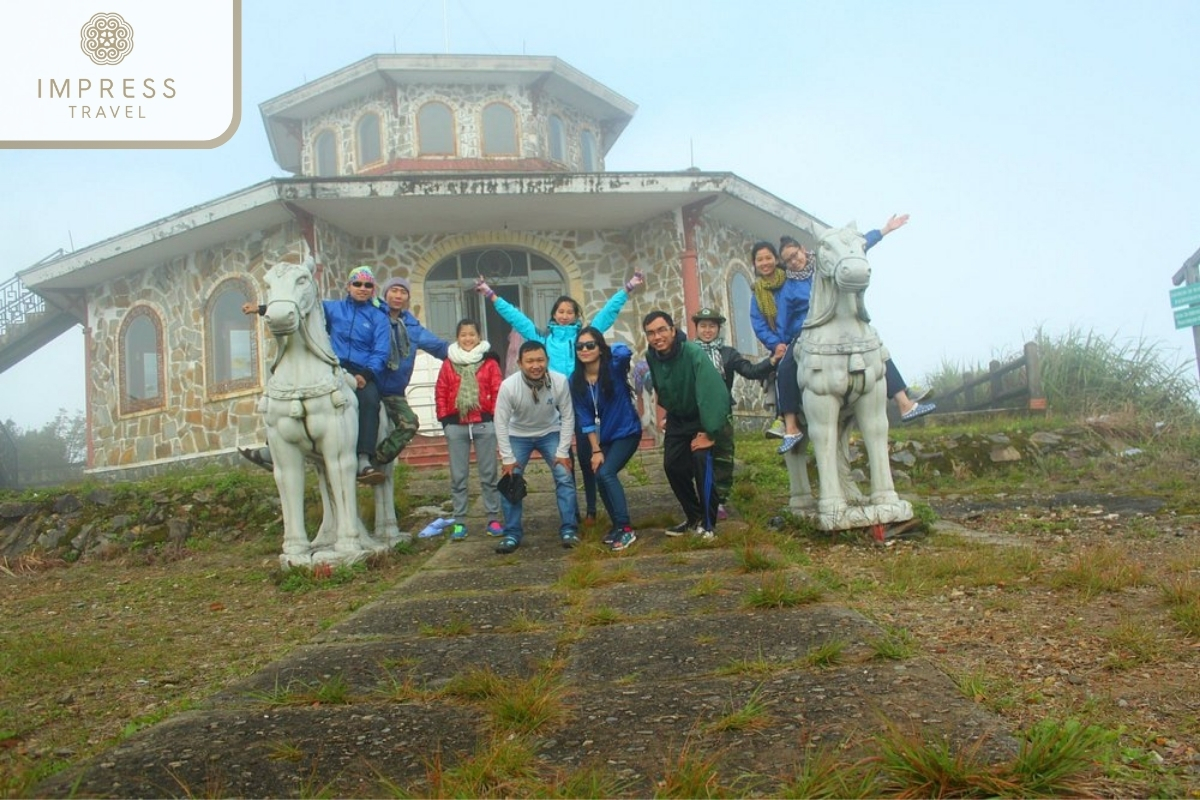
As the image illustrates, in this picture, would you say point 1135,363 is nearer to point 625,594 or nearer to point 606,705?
point 625,594

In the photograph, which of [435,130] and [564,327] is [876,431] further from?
[435,130]

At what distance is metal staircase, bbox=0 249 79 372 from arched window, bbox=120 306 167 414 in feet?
9.45

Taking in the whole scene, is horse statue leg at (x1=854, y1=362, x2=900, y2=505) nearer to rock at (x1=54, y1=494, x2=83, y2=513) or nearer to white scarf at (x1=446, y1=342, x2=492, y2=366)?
white scarf at (x1=446, y1=342, x2=492, y2=366)

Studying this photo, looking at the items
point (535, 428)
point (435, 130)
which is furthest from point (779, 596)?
point (435, 130)

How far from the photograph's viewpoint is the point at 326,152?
16.9 m

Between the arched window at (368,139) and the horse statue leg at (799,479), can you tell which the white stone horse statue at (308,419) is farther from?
the arched window at (368,139)

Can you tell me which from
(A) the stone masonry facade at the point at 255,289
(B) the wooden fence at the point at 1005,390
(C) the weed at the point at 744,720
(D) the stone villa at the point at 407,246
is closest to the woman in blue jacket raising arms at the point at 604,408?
(C) the weed at the point at 744,720

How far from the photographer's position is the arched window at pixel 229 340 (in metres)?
14.1

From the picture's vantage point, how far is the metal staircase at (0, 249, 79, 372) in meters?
17.3

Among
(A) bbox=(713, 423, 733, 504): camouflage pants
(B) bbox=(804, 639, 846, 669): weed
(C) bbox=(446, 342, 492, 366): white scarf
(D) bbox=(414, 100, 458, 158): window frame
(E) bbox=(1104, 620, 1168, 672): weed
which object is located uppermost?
(D) bbox=(414, 100, 458, 158): window frame

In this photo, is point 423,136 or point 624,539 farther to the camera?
point 423,136

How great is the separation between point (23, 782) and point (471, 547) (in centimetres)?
419

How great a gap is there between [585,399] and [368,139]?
443 inches

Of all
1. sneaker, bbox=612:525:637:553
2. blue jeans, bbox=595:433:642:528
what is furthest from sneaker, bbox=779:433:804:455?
sneaker, bbox=612:525:637:553
